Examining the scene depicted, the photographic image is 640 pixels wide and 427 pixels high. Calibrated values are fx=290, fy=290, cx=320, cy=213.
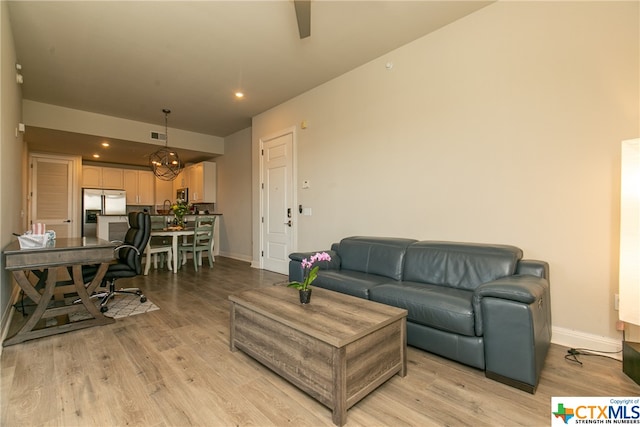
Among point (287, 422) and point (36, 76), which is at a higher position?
point (36, 76)

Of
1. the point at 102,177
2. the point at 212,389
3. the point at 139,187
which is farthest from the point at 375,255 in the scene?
the point at 102,177

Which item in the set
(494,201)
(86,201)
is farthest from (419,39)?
(86,201)

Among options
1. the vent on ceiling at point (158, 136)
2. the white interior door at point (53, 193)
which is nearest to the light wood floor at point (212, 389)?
the vent on ceiling at point (158, 136)

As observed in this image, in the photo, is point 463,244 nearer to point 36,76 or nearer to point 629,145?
point 629,145

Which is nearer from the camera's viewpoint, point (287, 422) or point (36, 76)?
point (287, 422)

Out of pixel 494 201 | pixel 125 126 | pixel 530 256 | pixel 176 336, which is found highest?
pixel 125 126

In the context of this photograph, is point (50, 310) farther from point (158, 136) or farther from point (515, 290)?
point (158, 136)

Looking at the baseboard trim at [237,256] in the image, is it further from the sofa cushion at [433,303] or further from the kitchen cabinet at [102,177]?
the sofa cushion at [433,303]

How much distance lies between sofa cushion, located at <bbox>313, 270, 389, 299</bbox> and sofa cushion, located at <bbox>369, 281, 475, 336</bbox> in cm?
10

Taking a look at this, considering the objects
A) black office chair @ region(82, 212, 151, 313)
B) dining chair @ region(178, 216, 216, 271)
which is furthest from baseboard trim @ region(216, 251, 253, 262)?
black office chair @ region(82, 212, 151, 313)

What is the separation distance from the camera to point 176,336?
2514 millimetres

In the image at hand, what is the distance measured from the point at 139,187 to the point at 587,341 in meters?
9.89

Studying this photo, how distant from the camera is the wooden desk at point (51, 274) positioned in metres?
2.36

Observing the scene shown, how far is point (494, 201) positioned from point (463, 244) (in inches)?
19.2
